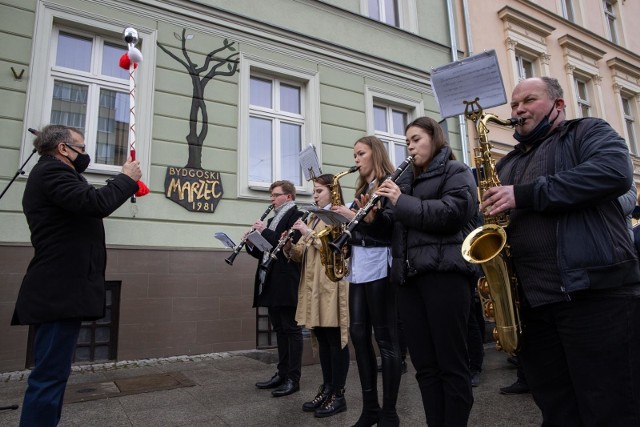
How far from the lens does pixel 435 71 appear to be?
8.93 ft

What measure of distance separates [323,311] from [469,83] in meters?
2.08

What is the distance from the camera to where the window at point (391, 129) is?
9.14 m

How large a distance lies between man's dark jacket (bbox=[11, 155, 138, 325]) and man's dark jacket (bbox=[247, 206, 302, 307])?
1.76 meters

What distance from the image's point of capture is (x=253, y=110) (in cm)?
766

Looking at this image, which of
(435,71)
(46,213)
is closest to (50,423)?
(46,213)

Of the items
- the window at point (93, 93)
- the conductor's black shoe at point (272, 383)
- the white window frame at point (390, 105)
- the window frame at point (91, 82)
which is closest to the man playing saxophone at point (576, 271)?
the conductor's black shoe at point (272, 383)

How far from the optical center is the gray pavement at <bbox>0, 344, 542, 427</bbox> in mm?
3324

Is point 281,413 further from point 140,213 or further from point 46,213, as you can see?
point 140,213

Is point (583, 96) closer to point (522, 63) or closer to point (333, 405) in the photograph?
point (522, 63)

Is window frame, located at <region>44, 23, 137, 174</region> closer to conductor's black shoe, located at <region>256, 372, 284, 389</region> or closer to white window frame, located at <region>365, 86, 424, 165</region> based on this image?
conductor's black shoe, located at <region>256, 372, 284, 389</region>

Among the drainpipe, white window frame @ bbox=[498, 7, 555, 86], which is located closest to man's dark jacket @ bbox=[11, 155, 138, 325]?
the drainpipe

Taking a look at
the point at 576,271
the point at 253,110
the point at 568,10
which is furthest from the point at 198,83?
the point at 568,10

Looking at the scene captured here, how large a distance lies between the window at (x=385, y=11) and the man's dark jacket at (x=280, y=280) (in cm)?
699

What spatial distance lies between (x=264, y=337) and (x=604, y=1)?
1664 centimetres
